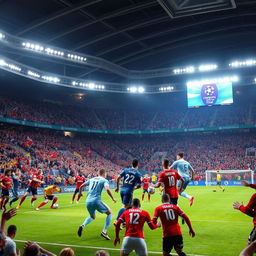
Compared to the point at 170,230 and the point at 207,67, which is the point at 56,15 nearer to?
the point at 207,67

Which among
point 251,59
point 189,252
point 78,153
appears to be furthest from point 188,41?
point 189,252

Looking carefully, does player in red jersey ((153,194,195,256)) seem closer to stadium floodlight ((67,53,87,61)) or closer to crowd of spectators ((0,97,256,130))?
stadium floodlight ((67,53,87,61))

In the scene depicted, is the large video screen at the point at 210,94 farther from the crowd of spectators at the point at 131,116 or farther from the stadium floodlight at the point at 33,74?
the stadium floodlight at the point at 33,74

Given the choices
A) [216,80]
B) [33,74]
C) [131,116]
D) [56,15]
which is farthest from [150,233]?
[131,116]

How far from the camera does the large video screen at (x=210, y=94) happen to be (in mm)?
47737

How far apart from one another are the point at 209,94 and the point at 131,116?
19302 millimetres

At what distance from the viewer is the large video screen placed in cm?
4774

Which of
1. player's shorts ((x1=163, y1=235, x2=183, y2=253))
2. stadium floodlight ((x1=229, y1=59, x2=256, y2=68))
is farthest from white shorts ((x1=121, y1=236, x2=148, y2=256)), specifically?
stadium floodlight ((x1=229, y1=59, x2=256, y2=68))

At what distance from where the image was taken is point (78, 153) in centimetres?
5147

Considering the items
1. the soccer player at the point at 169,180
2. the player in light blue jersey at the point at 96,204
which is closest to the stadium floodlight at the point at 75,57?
the player in light blue jersey at the point at 96,204

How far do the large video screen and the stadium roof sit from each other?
6740mm

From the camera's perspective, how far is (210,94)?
159ft

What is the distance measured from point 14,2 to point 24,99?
20.5 metres

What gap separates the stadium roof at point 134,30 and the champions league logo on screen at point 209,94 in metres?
6.95
